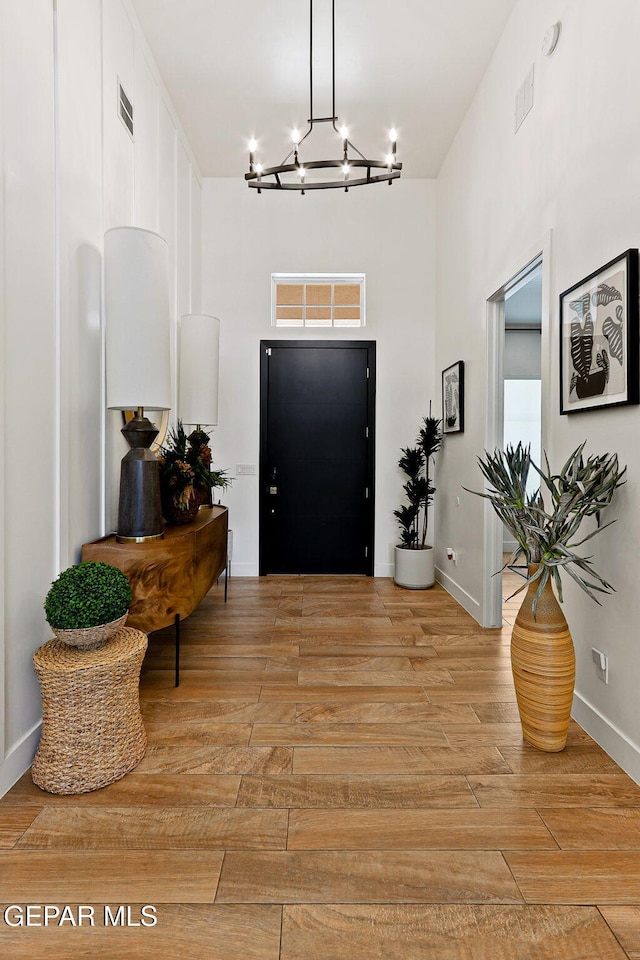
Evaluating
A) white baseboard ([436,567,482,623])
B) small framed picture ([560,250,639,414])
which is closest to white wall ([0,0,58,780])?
small framed picture ([560,250,639,414])

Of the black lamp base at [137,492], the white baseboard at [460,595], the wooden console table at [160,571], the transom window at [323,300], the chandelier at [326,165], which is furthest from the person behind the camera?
the transom window at [323,300]

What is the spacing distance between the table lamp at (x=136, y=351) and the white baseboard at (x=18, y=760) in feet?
2.85

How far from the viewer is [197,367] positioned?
3.91 meters

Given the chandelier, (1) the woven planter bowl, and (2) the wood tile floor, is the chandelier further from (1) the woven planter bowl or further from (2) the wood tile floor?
(2) the wood tile floor

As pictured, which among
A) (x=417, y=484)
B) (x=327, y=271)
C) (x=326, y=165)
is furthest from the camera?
(x=327, y=271)

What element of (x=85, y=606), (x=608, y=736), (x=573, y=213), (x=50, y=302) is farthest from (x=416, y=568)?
(x=50, y=302)

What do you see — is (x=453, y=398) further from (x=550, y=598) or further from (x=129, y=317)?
(x=129, y=317)

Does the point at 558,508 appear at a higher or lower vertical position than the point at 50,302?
lower

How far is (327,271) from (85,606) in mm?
4045

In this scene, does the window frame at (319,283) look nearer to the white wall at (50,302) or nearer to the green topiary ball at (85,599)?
the white wall at (50,302)

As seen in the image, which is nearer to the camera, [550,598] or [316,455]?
[550,598]

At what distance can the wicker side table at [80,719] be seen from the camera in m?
1.83

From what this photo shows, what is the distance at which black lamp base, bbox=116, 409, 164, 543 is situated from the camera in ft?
8.25

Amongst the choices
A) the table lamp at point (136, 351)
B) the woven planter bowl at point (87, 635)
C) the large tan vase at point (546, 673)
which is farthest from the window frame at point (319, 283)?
the woven planter bowl at point (87, 635)
